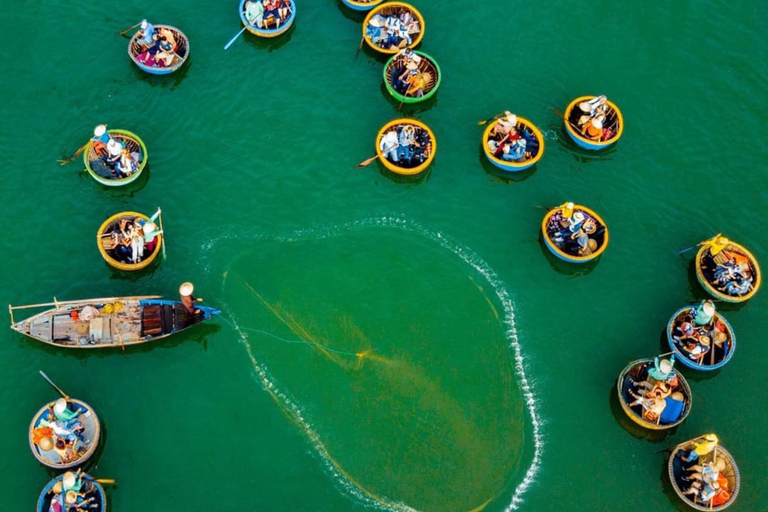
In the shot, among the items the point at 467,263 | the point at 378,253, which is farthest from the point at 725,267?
the point at 378,253

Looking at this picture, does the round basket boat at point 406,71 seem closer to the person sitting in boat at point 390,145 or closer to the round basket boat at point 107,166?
the person sitting in boat at point 390,145

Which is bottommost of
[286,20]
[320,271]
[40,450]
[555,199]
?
[40,450]

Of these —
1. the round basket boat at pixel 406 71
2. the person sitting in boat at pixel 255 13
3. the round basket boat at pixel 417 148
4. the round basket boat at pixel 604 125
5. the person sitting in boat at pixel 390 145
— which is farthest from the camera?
the person sitting in boat at pixel 255 13

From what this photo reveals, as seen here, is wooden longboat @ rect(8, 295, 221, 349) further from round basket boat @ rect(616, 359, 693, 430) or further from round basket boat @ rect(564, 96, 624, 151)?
round basket boat @ rect(564, 96, 624, 151)

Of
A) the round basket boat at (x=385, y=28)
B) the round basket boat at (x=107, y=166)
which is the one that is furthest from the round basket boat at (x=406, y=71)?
the round basket boat at (x=107, y=166)

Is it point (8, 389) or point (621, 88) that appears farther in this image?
point (621, 88)

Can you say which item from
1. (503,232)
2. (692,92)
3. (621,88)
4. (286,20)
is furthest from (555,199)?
(286,20)

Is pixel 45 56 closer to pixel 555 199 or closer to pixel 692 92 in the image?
pixel 555 199
